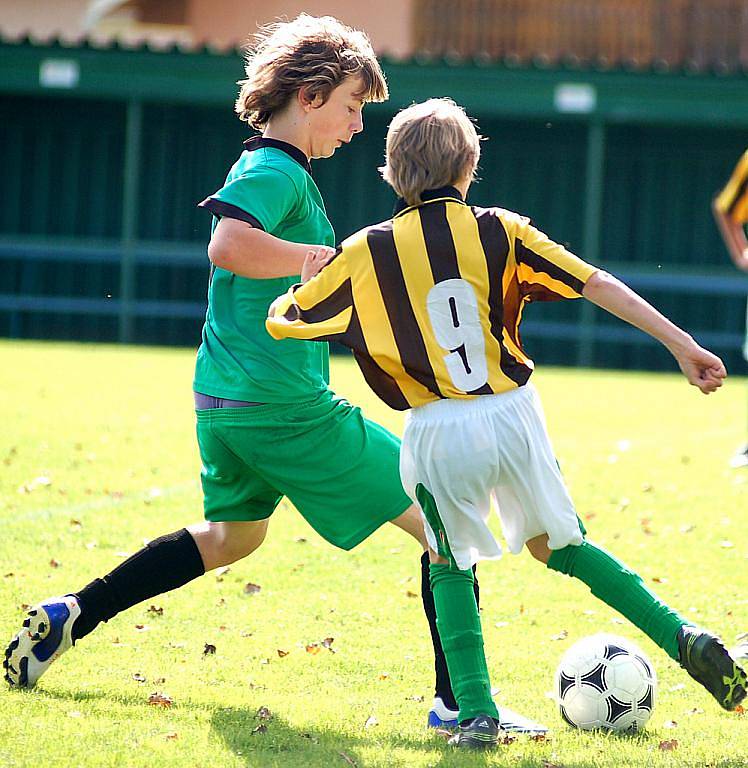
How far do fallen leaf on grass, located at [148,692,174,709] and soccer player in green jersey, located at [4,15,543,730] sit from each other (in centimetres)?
30

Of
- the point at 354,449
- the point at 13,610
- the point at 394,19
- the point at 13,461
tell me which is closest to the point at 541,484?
the point at 354,449

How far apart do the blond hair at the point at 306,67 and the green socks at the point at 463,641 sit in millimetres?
1425

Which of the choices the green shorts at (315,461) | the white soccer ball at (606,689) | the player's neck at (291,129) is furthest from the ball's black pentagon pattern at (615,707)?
the player's neck at (291,129)

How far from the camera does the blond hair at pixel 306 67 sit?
394 centimetres

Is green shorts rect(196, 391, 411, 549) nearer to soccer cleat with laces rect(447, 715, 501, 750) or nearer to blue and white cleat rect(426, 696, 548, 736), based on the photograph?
blue and white cleat rect(426, 696, 548, 736)

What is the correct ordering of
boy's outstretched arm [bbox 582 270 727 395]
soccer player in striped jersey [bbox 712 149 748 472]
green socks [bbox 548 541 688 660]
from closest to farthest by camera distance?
boy's outstretched arm [bbox 582 270 727 395]
green socks [bbox 548 541 688 660]
soccer player in striped jersey [bbox 712 149 748 472]

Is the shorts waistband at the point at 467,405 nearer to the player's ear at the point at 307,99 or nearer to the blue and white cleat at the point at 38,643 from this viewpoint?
the player's ear at the point at 307,99

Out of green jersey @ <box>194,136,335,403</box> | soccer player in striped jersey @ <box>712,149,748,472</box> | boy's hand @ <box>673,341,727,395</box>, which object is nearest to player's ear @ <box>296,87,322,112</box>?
green jersey @ <box>194,136,335,403</box>

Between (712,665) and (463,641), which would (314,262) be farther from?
(712,665)

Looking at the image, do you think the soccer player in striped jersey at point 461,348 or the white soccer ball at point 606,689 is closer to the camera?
the soccer player in striped jersey at point 461,348

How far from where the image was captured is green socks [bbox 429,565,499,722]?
3.55 metres

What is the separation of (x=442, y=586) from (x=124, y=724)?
3.15 feet

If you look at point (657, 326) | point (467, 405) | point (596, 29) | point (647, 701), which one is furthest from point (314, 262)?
point (596, 29)

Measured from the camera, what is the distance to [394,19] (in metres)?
24.0
